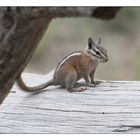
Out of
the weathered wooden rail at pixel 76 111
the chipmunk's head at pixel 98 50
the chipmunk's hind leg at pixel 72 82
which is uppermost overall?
the chipmunk's head at pixel 98 50

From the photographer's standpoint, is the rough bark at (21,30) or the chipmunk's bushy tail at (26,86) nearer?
the rough bark at (21,30)

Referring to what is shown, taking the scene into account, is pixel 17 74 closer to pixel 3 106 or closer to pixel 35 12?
pixel 35 12

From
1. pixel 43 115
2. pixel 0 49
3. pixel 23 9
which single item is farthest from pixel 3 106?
pixel 23 9

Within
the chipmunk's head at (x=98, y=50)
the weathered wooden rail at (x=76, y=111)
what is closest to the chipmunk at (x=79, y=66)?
the chipmunk's head at (x=98, y=50)

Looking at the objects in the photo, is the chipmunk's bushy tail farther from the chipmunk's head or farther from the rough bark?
the rough bark

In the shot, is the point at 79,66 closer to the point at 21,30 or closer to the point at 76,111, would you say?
the point at 76,111

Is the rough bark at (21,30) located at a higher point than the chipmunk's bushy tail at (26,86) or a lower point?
higher

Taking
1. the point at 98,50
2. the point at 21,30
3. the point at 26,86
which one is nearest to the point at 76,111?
the point at 26,86

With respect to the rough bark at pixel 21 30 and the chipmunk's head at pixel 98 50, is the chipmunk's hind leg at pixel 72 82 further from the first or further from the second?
the rough bark at pixel 21 30

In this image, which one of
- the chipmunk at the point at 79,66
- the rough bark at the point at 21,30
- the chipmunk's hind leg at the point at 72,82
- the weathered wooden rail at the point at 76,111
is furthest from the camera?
the chipmunk at the point at 79,66
